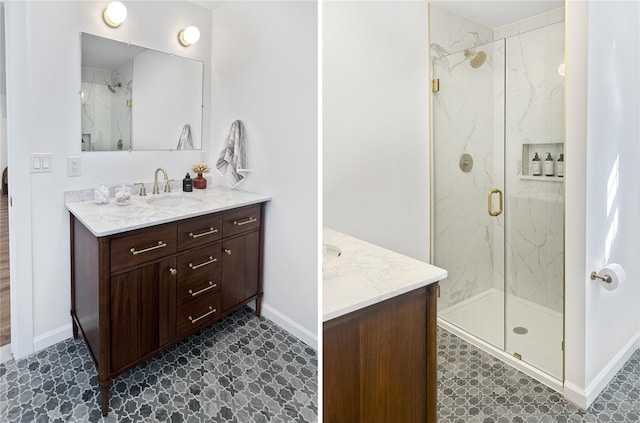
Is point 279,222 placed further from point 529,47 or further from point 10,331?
point 529,47

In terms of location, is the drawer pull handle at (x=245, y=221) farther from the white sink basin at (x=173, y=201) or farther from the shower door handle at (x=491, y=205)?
the shower door handle at (x=491, y=205)

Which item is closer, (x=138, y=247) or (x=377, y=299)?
(x=377, y=299)

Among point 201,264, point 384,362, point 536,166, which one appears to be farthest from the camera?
point 536,166

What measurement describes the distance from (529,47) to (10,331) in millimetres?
1263

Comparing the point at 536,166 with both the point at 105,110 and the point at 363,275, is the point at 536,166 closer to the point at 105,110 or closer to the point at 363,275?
the point at 363,275

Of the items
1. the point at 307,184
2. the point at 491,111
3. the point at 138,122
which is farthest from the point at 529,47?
the point at 138,122

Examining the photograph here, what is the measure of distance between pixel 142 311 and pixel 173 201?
0.39 m

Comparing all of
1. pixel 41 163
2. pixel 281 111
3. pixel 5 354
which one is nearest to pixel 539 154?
pixel 281 111

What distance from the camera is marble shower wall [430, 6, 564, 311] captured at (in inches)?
24.8

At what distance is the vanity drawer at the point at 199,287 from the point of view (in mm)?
807

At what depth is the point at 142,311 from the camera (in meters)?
0.97

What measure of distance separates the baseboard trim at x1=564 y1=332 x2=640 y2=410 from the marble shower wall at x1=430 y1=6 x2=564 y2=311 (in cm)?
55

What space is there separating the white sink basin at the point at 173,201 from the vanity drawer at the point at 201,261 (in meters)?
0.12

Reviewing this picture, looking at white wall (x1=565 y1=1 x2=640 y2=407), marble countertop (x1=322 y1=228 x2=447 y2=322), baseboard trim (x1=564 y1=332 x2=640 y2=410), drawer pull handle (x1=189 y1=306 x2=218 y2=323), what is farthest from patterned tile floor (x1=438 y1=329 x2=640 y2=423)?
drawer pull handle (x1=189 y1=306 x2=218 y2=323)
